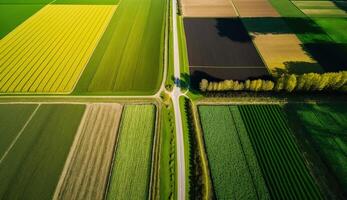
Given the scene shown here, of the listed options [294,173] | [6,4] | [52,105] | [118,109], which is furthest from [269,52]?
[6,4]

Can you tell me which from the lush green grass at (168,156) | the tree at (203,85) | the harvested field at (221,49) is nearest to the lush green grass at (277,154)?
the tree at (203,85)

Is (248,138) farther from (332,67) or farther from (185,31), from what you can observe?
(185,31)

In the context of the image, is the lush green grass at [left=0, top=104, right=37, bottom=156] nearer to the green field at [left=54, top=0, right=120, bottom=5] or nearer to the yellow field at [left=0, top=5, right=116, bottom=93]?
the yellow field at [left=0, top=5, right=116, bottom=93]

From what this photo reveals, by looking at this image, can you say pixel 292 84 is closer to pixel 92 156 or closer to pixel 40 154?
pixel 92 156

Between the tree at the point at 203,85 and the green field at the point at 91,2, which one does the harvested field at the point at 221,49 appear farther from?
the green field at the point at 91,2

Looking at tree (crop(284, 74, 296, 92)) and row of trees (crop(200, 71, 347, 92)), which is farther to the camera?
row of trees (crop(200, 71, 347, 92))

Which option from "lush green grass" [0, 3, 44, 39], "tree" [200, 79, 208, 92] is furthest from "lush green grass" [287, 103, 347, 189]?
"lush green grass" [0, 3, 44, 39]

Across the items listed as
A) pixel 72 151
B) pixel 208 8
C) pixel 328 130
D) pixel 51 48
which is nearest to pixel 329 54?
pixel 328 130
